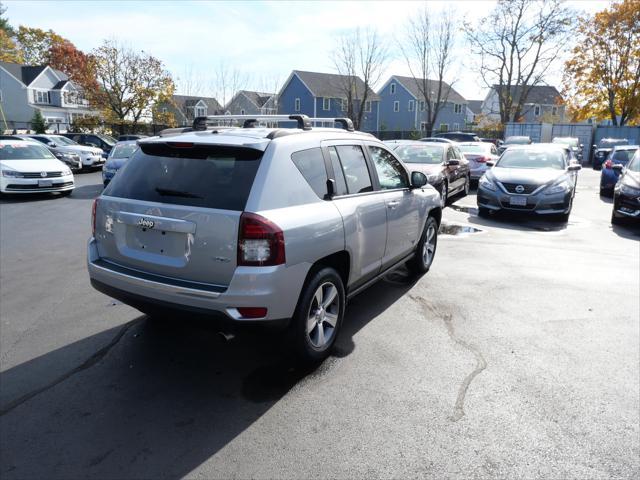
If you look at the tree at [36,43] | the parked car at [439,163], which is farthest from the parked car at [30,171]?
the tree at [36,43]

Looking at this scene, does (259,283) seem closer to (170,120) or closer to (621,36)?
(170,120)

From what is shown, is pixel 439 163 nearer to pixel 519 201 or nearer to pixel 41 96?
pixel 519 201

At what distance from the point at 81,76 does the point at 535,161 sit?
135ft

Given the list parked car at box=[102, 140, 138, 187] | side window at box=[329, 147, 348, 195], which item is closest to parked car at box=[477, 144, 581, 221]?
side window at box=[329, 147, 348, 195]

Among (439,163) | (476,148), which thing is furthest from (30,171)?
(476,148)

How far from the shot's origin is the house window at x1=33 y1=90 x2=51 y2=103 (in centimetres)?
5428

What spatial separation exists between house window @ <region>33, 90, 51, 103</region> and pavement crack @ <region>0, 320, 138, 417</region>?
59958 mm

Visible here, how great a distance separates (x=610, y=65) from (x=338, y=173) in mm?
46283

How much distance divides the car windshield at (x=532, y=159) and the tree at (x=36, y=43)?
73252 mm

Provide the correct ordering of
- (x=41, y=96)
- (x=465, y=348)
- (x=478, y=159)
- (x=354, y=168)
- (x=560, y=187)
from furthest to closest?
(x=41, y=96) → (x=478, y=159) → (x=560, y=187) → (x=354, y=168) → (x=465, y=348)

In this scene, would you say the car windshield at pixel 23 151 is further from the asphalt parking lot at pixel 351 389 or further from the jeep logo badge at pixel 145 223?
the jeep logo badge at pixel 145 223

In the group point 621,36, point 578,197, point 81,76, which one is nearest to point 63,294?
point 578,197

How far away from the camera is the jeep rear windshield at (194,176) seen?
11.1 ft

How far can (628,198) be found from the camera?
1016 cm
